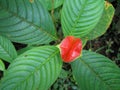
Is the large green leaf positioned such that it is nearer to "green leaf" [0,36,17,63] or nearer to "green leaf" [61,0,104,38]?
"green leaf" [61,0,104,38]

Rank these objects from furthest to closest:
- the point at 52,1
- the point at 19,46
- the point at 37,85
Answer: the point at 19,46 < the point at 52,1 < the point at 37,85

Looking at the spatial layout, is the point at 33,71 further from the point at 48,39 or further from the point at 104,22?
the point at 104,22

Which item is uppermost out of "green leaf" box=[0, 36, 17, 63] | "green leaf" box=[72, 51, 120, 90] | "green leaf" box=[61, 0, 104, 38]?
"green leaf" box=[61, 0, 104, 38]

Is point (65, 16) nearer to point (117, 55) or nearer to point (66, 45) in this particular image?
point (66, 45)

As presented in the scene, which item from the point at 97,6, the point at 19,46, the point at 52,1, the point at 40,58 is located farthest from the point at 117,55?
the point at 40,58

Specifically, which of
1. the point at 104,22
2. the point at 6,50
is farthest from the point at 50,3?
the point at 6,50

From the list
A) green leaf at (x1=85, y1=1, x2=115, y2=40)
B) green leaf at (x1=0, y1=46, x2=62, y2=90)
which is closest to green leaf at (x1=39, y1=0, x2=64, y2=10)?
green leaf at (x1=85, y1=1, x2=115, y2=40)

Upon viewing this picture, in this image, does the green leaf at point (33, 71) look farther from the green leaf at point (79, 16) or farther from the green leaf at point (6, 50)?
the green leaf at point (6, 50)
